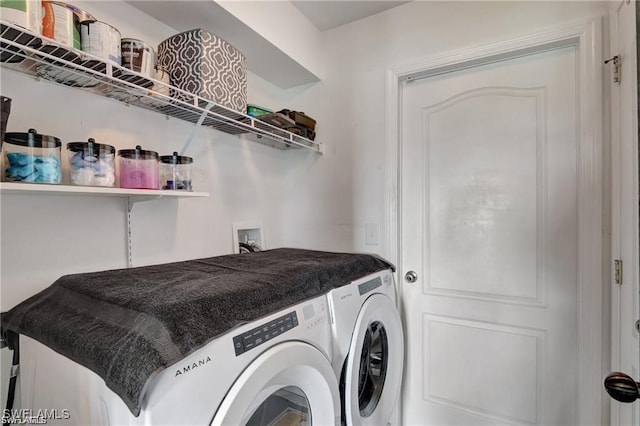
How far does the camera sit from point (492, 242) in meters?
1.53

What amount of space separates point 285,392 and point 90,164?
2.85ft

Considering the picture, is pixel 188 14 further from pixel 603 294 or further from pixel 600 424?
pixel 600 424

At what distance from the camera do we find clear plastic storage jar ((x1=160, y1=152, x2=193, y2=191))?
117 centimetres

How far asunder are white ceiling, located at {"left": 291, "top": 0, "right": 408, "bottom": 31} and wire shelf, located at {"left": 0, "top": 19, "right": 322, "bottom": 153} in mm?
754

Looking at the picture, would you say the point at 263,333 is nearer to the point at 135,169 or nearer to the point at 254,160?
the point at 135,169

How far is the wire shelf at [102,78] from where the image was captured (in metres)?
0.78

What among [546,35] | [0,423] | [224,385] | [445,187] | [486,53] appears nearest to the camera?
[224,385]

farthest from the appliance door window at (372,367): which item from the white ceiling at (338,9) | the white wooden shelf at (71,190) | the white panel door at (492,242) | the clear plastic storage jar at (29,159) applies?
the white ceiling at (338,9)

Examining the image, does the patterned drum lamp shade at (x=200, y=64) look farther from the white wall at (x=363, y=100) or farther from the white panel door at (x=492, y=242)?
the white panel door at (x=492, y=242)

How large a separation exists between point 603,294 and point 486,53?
1.14 meters

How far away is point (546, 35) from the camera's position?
1.37 metres

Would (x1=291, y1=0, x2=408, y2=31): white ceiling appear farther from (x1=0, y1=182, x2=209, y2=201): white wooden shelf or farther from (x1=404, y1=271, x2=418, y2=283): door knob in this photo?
(x1=404, y1=271, x2=418, y2=283): door knob

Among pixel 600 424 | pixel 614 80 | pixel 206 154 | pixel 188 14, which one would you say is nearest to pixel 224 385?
pixel 206 154

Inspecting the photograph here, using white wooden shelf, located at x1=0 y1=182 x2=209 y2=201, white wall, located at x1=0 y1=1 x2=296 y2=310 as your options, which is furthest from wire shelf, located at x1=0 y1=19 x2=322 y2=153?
white wooden shelf, located at x1=0 y1=182 x2=209 y2=201
